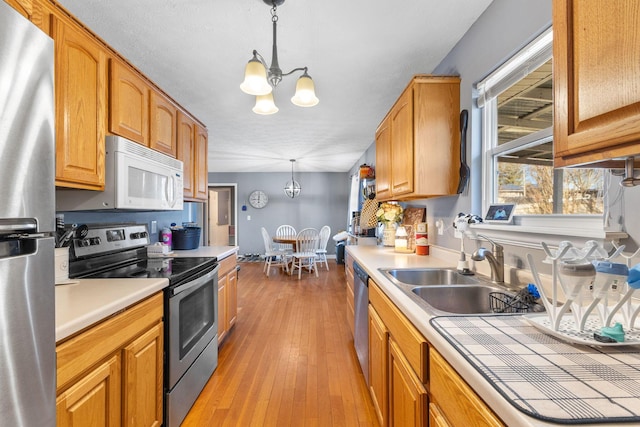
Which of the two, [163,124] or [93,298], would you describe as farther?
[163,124]

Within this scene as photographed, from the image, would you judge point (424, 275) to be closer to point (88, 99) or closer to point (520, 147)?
point (520, 147)

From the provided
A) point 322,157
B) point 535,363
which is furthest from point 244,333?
point 322,157

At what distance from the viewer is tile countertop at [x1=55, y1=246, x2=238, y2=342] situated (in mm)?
939

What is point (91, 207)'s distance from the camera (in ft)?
5.35

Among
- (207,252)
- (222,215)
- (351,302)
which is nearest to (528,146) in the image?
(351,302)

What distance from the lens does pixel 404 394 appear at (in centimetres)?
109

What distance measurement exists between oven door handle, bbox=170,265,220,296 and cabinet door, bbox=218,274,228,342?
0.78 ft

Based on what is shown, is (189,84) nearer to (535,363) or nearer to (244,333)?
(244,333)

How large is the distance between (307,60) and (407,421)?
2.22m

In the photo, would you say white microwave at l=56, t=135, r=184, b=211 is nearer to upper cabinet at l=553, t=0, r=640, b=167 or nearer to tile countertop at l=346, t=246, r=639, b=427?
tile countertop at l=346, t=246, r=639, b=427

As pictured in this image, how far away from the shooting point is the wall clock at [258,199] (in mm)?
7398

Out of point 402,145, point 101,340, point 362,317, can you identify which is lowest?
point 362,317

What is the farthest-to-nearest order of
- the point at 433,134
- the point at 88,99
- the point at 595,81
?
the point at 433,134 < the point at 88,99 < the point at 595,81

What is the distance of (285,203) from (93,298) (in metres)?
6.29
